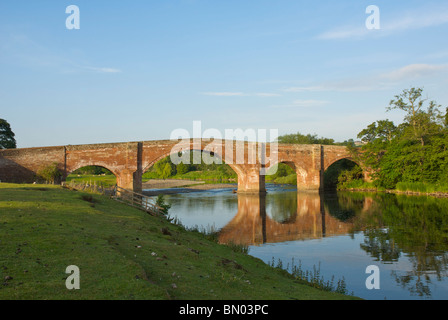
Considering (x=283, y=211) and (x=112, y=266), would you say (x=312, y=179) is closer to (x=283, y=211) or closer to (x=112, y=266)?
(x=283, y=211)

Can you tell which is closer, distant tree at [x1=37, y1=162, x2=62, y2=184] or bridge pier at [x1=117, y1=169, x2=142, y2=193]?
distant tree at [x1=37, y1=162, x2=62, y2=184]

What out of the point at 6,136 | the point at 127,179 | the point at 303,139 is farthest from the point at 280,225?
the point at 303,139

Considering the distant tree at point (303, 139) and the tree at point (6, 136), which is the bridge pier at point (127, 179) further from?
the distant tree at point (303, 139)

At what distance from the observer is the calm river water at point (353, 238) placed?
41.7 ft

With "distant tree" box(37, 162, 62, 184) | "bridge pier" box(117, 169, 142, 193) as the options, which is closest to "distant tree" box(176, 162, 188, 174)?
"bridge pier" box(117, 169, 142, 193)

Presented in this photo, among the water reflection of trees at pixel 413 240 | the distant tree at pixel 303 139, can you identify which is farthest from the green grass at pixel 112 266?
the distant tree at pixel 303 139

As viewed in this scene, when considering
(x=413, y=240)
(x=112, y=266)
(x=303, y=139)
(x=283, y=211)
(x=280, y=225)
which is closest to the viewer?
(x=112, y=266)

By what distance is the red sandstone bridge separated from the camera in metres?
40.3

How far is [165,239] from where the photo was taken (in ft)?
43.8

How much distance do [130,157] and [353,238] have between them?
95.8 feet

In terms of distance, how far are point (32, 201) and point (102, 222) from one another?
4.26 metres

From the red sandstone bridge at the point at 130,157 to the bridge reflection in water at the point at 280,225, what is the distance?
12.9m

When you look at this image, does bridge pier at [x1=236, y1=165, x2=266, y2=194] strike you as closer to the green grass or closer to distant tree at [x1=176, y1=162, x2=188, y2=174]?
the green grass

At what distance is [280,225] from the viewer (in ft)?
83.8
